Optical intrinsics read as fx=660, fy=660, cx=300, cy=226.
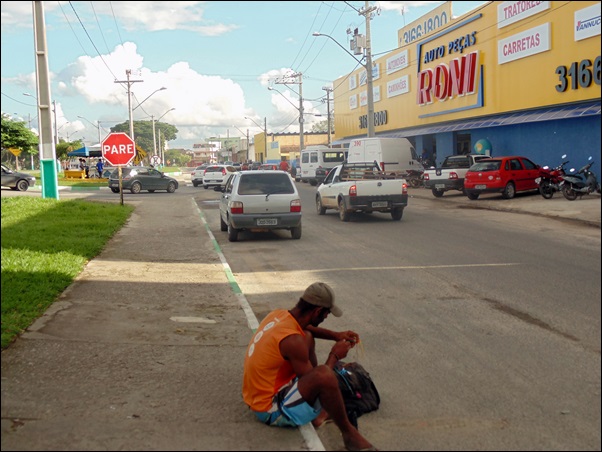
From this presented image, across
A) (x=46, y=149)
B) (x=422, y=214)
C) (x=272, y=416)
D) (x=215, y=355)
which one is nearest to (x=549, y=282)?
(x=215, y=355)

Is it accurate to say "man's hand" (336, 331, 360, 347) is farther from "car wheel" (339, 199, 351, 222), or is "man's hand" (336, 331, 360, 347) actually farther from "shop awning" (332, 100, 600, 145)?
"shop awning" (332, 100, 600, 145)

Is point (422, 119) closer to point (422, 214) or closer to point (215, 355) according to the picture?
point (422, 214)

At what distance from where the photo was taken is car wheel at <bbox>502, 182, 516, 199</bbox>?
23.9 m

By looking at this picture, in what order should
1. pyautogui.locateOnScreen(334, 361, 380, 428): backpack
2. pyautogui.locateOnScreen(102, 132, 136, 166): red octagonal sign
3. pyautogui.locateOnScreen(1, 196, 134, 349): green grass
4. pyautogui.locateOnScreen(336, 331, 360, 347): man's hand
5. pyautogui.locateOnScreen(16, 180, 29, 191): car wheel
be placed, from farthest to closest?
pyautogui.locateOnScreen(16, 180, 29, 191): car wheel
pyautogui.locateOnScreen(102, 132, 136, 166): red octagonal sign
pyautogui.locateOnScreen(1, 196, 134, 349): green grass
pyautogui.locateOnScreen(336, 331, 360, 347): man's hand
pyautogui.locateOnScreen(334, 361, 380, 428): backpack

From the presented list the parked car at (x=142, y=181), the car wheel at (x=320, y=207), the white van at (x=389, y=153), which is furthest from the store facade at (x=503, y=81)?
the parked car at (x=142, y=181)

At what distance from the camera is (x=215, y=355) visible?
6.32 m

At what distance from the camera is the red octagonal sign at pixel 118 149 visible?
2173 cm

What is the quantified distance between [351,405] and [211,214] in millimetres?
18916

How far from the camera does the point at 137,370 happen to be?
575 cm

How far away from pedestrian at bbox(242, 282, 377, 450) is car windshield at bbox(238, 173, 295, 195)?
10454 millimetres

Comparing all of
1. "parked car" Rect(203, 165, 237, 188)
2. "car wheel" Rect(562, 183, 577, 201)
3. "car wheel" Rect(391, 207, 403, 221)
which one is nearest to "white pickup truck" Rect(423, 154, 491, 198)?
"car wheel" Rect(562, 183, 577, 201)

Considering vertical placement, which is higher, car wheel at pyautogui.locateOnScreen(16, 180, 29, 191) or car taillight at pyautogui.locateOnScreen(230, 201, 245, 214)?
car wheel at pyautogui.locateOnScreen(16, 180, 29, 191)

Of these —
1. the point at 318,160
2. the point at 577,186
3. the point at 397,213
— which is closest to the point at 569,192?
the point at 577,186

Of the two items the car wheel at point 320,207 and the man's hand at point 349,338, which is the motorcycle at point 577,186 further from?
the man's hand at point 349,338
